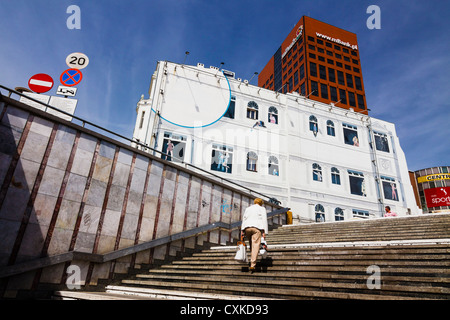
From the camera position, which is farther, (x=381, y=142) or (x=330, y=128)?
(x=381, y=142)

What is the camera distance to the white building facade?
19.7 meters

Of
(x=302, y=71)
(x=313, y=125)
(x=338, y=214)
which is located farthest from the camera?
(x=302, y=71)

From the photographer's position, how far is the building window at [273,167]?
69.1ft

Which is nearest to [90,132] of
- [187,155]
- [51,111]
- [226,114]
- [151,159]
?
[51,111]

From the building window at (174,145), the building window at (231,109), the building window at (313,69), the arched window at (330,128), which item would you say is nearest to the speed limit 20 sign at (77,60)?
the building window at (174,145)

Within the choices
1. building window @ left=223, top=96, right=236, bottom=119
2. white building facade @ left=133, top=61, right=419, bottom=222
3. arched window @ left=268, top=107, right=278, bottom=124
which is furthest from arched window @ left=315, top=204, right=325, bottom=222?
building window @ left=223, top=96, right=236, bottom=119

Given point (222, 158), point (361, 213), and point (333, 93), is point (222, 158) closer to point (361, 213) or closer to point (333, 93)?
point (361, 213)

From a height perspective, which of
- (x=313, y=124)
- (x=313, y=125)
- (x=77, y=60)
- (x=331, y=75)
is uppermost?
(x=331, y=75)

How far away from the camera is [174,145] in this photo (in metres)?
18.9

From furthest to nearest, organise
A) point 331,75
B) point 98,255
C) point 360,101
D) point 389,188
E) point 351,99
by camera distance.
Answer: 1. point 331,75
2. point 360,101
3. point 351,99
4. point 389,188
5. point 98,255

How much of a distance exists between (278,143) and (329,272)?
17.0 m

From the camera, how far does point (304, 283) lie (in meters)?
5.30

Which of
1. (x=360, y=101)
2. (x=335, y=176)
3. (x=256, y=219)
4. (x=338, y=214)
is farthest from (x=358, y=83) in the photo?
(x=256, y=219)
